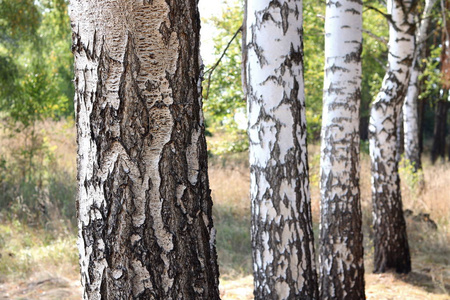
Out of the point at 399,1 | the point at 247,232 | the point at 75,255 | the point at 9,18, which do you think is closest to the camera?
the point at 399,1

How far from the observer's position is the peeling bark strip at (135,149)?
1436 mm

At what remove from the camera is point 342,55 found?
4555 millimetres

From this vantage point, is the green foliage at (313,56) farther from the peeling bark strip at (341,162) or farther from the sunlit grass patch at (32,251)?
the sunlit grass patch at (32,251)

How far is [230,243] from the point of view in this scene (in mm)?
7922

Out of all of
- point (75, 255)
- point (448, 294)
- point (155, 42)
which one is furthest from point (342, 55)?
point (75, 255)

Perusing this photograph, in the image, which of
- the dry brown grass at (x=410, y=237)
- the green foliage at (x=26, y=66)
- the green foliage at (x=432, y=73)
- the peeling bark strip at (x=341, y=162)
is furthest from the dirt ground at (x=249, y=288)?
the green foliage at (x=432, y=73)

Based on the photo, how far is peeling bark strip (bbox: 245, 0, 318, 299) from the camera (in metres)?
3.22

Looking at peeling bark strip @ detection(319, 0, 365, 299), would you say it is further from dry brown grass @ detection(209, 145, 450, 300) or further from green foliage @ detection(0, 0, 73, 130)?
green foliage @ detection(0, 0, 73, 130)

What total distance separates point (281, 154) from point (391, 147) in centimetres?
334

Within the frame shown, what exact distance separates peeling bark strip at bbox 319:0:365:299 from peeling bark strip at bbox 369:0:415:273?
1.62 m

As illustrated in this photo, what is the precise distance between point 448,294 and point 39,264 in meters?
5.02

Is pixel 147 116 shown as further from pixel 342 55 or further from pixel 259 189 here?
pixel 342 55

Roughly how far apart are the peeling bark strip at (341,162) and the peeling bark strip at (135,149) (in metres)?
3.21

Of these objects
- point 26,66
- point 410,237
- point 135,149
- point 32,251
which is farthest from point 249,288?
point 26,66
